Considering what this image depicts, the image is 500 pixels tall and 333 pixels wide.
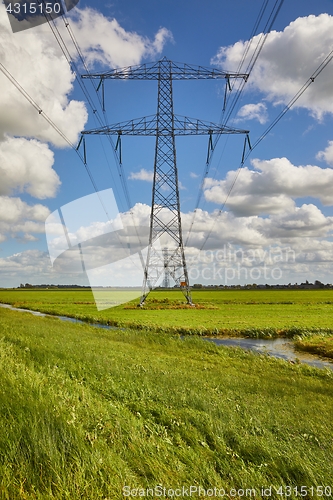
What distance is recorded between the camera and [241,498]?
13.5ft

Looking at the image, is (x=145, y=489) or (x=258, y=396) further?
(x=258, y=396)

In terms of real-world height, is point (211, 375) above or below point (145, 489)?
below

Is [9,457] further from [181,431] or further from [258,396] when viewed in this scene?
[258,396]

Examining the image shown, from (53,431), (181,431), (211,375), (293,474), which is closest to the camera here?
(53,431)

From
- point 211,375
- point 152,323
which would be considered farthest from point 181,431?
point 152,323

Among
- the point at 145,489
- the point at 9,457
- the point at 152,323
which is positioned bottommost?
the point at 152,323

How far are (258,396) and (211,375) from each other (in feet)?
10.1

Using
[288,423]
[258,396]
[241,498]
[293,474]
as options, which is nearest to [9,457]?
[241,498]

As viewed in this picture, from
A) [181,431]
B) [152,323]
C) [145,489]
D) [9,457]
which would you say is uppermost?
[9,457]

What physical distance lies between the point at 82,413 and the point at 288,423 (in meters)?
5.44

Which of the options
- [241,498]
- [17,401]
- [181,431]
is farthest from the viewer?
[181,431]

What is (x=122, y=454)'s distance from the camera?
4.55 meters

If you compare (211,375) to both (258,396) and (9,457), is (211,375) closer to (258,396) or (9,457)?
(258,396)

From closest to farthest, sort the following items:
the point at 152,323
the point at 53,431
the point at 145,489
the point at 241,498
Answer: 1. the point at 145,489
2. the point at 241,498
3. the point at 53,431
4. the point at 152,323
